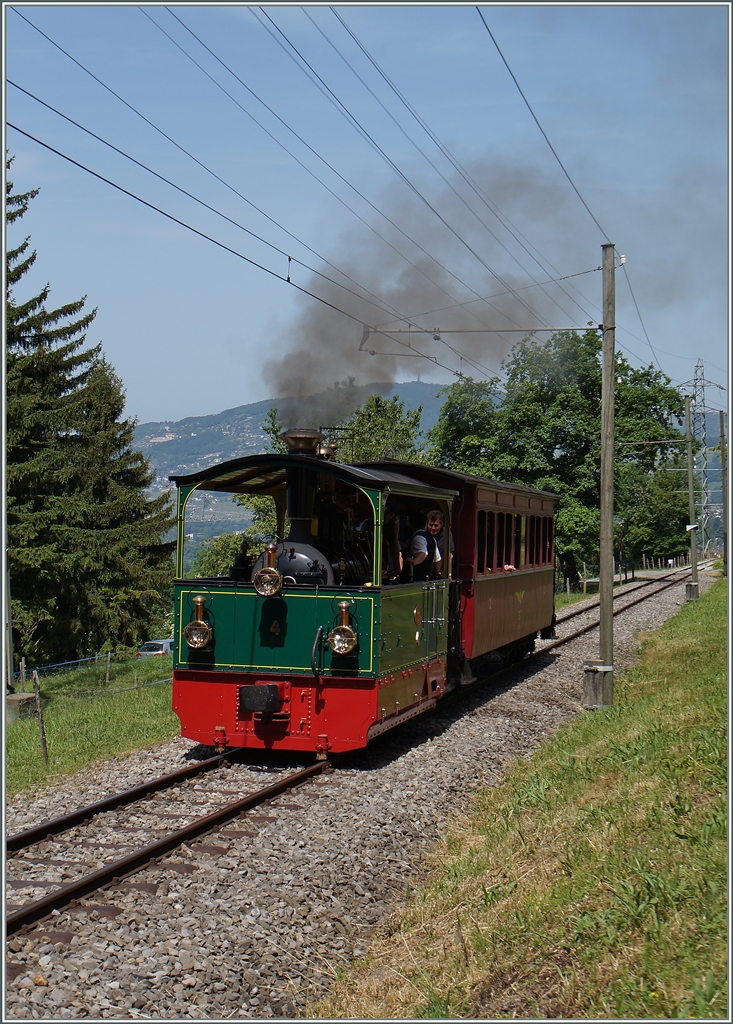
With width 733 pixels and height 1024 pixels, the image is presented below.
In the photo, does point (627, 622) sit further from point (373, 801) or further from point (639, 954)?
point (639, 954)

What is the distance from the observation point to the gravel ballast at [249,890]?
5.12m

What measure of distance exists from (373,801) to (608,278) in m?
8.71

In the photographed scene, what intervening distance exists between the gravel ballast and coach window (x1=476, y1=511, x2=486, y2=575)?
272cm

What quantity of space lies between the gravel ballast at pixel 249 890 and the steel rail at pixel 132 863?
10 cm

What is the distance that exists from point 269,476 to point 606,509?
554cm

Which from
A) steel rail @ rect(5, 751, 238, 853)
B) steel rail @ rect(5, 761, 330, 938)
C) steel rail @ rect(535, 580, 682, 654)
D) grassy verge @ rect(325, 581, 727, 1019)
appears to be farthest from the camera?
steel rail @ rect(535, 580, 682, 654)

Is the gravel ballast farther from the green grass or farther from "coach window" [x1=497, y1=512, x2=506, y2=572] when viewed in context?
the green grass

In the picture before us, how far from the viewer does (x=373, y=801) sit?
8516 millimetres

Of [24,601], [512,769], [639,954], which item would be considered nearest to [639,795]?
[639,954]

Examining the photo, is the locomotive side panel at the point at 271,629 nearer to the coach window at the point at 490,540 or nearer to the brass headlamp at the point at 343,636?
the brass headlamp at the point at 343,636

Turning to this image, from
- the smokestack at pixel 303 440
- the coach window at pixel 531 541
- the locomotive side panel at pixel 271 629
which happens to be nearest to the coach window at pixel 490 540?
the coach window at pixel 531 541

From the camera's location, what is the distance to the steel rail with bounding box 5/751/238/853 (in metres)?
7.28

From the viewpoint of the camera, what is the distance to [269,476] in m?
10.8

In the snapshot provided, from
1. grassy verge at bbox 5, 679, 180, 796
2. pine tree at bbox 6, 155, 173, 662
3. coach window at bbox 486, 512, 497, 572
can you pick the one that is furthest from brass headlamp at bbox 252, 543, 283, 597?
pine tree at bbox 6, 155, 173, 662
